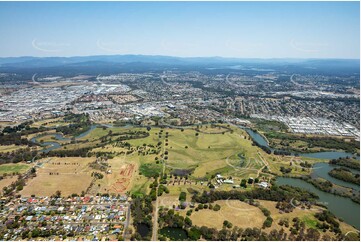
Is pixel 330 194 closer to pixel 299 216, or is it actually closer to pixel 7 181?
pixel 299 216

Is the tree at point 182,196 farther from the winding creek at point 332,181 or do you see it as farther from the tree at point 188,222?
the winding creek at point 332,181

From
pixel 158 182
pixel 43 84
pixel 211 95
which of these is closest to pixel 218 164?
pixel 158 182

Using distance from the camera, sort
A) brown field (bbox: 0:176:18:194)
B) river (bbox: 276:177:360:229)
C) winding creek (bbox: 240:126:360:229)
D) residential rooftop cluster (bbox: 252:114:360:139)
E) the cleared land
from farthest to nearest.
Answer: residential rooftop cluster (bbox: 252:114:360:139) < the cleared land < brown field (bbox: 0:176:18:194) < winding creek (bbox: 240:126:360:229) < river (bbox: 276:177:360:229)

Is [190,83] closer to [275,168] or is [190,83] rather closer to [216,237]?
[275,168]

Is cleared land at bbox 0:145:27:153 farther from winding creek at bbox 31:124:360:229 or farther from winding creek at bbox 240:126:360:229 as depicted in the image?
winding creek at bbox 240:126:360:229

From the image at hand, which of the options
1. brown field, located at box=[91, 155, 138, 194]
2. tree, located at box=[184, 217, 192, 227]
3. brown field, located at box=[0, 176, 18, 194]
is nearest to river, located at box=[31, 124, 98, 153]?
brown field, located at box=[0, 176, 18, 194]

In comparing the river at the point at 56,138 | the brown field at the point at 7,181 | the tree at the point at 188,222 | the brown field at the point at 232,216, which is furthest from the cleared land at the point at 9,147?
the tree at the point at 188,222

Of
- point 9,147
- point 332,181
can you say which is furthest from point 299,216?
point 9,147

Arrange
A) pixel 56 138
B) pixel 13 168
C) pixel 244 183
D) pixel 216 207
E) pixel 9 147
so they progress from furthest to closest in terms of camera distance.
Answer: pixel 56 138 → pixel 9 147 → pixel 13 168 → pixel 244 183 → pixel 216 207
